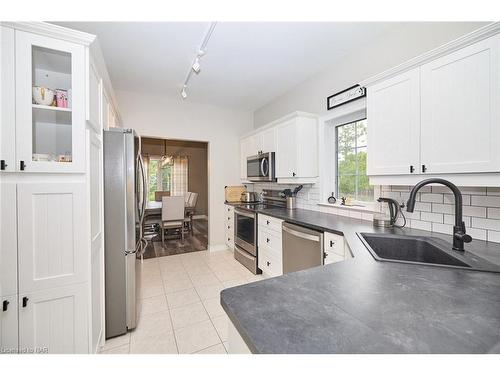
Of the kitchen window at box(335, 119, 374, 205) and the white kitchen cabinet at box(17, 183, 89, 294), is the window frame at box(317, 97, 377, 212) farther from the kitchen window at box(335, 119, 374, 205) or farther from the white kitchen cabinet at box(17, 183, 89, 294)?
the white kitchen cabinet at box(17, 183, 89, 294)

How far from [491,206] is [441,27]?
57.2 inches

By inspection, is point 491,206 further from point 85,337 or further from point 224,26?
point 85,337

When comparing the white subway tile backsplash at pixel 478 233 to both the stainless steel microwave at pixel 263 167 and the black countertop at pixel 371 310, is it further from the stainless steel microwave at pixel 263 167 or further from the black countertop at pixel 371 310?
the stainless steel microwave at pixel 263 167

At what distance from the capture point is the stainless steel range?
10.2 ft

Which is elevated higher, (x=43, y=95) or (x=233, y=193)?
(x=43, y=95)

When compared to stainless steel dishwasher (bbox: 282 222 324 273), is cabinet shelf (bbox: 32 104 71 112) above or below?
above

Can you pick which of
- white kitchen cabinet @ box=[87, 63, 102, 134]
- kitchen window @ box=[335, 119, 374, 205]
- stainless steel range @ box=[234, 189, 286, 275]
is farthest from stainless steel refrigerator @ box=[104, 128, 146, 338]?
kitchen window @ box=[335, 119, 374, 205]

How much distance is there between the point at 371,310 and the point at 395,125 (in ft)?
4.99

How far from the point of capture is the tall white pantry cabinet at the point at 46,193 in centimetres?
118

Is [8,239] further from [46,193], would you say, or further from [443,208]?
[443,208]

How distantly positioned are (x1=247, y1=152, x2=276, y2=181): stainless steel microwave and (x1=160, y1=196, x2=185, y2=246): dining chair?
1779mm

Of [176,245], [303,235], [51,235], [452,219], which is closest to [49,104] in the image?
[51,235]

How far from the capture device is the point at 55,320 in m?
1.32

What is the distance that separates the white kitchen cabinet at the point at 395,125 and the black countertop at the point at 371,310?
2.97ft
